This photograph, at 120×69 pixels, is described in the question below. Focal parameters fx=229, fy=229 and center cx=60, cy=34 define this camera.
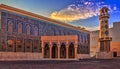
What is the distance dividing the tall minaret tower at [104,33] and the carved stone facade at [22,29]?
747 centimetres

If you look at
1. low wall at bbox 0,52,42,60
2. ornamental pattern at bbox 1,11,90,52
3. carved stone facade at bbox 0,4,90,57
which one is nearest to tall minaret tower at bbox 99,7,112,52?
ornamental pattern at bbox 1,11,90,52

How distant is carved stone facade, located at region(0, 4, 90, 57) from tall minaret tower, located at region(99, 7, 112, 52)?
7471 mm

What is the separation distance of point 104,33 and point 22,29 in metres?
15.9

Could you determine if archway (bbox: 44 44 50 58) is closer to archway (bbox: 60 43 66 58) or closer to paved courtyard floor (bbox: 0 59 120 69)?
archway (bbox: 60 43 66 58)

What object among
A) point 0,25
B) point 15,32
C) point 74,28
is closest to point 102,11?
point 74,28

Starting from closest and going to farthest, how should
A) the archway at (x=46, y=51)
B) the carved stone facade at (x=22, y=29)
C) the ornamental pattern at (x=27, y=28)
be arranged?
the carved stone facade at (x=22, y=29), the ornamental pattern at (x=27, y=28), the archway at (x=46, y=51)

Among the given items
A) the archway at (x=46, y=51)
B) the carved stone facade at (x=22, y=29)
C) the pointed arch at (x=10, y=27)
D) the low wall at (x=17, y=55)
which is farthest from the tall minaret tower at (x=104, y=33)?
the pointed arch at (x=10, y=27)

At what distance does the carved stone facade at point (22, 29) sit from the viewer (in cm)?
2741

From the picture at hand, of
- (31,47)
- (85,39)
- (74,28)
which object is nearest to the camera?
(31,47)

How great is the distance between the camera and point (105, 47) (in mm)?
39594

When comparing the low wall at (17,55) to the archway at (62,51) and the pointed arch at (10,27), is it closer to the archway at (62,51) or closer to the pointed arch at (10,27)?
the pointed arch at (10,27)

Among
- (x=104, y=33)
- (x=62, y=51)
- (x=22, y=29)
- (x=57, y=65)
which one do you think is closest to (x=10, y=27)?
(x=22, y=29)

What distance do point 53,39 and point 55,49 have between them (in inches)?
69.7

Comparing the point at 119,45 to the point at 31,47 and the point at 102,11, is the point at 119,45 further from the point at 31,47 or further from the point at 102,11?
the point at 31,47
